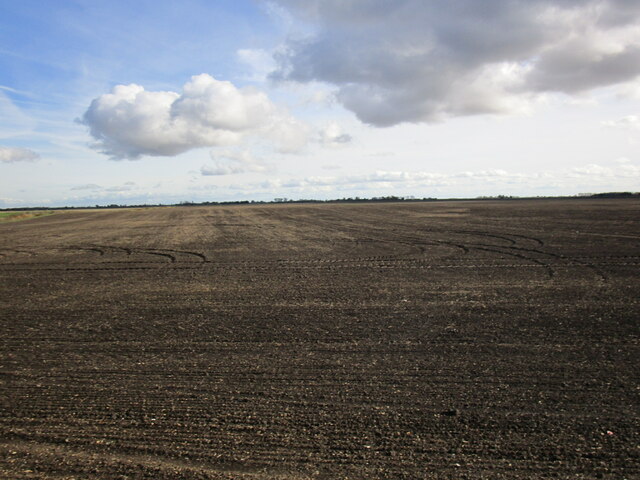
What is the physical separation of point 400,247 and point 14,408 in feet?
45.0

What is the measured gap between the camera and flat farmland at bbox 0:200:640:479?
359 centimetres

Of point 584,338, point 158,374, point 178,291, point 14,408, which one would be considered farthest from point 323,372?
point 178,291

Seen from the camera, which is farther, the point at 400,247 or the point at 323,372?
the point at 400,247

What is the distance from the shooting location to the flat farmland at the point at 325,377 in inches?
141

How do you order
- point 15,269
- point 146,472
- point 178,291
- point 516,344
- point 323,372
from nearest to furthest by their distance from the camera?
point 146,472, point 323,372, point 516,344, point 178,291, point 15,269

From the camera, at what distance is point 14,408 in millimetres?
4473

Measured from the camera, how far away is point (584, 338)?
245 inches

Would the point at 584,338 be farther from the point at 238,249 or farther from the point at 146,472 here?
the point at 238,249

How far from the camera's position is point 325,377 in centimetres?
510

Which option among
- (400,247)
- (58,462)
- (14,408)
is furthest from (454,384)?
(400,247)

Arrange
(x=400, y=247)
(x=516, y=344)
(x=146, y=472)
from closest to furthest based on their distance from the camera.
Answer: (x=146, y=472)
(x=516, y=344)
(x=400, y=247)

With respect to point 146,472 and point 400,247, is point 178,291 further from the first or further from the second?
point 400,247

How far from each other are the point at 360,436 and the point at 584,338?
4.03 metres

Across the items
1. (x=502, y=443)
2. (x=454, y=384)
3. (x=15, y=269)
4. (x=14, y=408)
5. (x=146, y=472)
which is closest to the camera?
(x=146, y=472)
